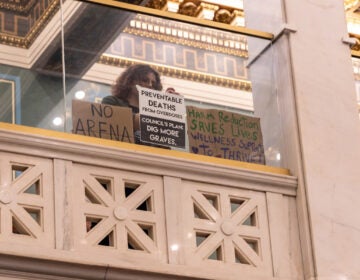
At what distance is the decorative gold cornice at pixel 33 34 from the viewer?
933cm

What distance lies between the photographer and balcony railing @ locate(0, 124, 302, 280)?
8.92 metres

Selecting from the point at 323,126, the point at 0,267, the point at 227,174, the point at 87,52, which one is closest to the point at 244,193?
the point at 227,174

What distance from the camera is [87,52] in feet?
31.6

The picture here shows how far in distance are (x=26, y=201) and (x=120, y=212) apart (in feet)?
2.28

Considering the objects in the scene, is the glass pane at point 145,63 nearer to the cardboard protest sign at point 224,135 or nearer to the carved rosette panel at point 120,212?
the cardboard protest sign at point 224,135

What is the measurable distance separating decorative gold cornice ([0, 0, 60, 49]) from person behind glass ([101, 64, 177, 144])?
0.67m

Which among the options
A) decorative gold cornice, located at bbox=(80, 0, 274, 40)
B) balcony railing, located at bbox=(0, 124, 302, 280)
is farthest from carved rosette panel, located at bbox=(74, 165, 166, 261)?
decorative gold cornice, located at bbox=(80, 0, 274, 40)

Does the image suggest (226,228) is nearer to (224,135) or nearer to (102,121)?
(224,135)

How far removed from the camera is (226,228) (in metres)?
9.62

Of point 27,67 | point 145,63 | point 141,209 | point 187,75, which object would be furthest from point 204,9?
point 27,67

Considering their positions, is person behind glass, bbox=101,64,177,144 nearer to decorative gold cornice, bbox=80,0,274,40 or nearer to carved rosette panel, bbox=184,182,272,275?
decorative gold cornice, bbox=80,0,274,40

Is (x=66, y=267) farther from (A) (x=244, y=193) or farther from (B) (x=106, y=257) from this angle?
(A) (x=244, y=193)

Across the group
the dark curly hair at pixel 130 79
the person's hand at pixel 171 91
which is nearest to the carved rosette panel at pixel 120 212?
the dark curly hair at pixel 130 79

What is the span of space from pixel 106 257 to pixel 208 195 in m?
1.14
